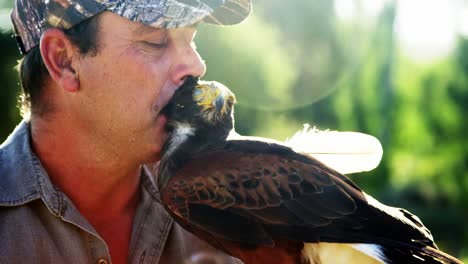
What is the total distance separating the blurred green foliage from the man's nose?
32.0ft

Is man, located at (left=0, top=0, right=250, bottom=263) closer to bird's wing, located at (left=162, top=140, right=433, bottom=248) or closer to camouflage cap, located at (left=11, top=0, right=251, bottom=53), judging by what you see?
camouflage cap, located at (left=11, top=0, right=251, bottom=53)

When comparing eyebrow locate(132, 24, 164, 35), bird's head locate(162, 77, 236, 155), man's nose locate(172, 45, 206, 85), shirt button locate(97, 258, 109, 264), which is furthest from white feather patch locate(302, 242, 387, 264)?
eyebrow locate(132, 24, 164, 35)

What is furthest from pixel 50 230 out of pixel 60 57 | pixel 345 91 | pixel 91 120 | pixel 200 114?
pixel 345 91

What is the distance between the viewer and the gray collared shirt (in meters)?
3.98

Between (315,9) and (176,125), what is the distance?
2523 centimetres

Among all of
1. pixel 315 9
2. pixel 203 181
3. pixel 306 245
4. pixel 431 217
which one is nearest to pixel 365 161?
pixel 306 245

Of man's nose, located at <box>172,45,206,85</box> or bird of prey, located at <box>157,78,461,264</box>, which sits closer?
bird of prey, located at <box>157,78,461,264</box>

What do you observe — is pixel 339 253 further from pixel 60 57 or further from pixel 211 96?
pixel 60 57

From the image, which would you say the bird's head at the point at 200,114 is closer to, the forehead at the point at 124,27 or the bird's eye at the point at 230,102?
the bird's eye at the point at 230,102

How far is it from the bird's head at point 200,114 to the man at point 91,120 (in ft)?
0.60

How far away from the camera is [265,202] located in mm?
3521

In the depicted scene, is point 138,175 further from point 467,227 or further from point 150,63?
point 467,227

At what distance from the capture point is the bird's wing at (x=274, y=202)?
3381 millimetres

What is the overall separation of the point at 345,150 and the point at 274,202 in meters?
0.61
